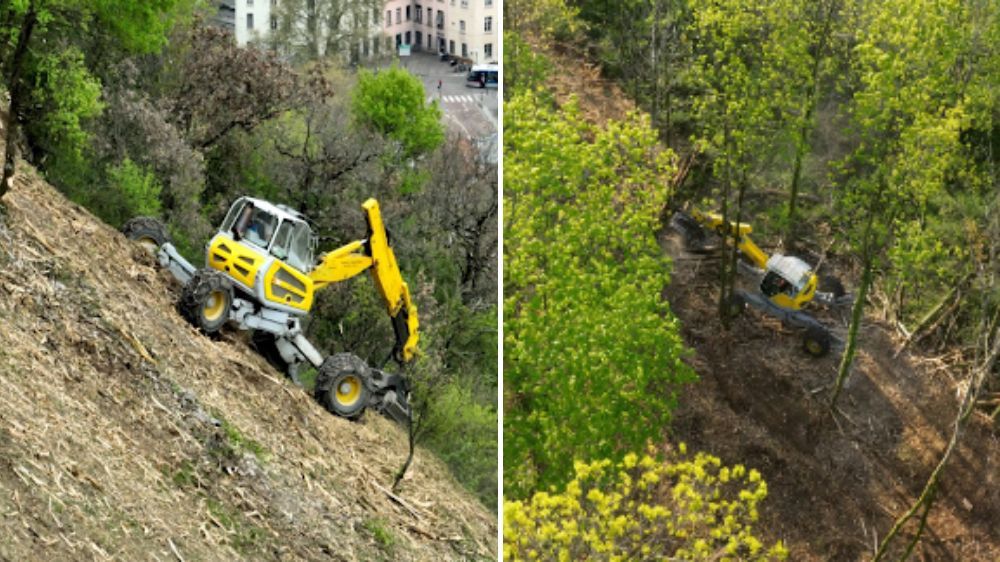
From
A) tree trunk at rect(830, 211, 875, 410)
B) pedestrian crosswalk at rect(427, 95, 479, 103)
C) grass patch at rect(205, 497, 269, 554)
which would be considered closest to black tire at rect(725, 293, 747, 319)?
tree trunk at rect(830, 211, 875, 410)

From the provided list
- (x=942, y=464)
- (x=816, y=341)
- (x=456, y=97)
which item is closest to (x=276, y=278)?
(x=816, y=341)

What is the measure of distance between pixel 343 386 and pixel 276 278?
0.79m

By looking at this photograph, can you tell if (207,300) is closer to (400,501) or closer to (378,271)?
(378,271)

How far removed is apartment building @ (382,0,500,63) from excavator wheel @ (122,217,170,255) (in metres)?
1.87

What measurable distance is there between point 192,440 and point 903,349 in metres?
2.76

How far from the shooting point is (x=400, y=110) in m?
13.2

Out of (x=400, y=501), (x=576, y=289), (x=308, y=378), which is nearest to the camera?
(x=576, y=289)

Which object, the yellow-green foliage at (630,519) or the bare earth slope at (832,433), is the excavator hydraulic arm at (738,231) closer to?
the bare earth slope at (832,433)

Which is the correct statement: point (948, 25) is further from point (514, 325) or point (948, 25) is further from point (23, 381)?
point (23, 381)

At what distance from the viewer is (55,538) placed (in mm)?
3750

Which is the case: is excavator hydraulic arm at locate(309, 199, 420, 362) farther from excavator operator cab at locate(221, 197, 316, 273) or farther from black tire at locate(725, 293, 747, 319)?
black tire at locate(725, 293, 747, 319)

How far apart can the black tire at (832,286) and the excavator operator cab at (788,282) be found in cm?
3

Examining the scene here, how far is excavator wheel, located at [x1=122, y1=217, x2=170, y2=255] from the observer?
7262 millimetres

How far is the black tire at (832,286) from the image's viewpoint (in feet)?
19.1
